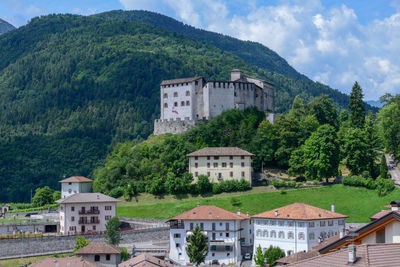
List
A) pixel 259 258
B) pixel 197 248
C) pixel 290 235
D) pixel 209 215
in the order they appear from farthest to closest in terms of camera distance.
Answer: pixel 209 215
pixel 290 235
pixel 197 248
pixel 259 258

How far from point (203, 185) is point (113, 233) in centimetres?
2680

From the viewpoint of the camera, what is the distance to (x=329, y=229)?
8319cm

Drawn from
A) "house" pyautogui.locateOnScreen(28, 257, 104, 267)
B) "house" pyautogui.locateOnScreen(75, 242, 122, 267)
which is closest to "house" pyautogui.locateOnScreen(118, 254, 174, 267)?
"house" pyautogui.locateOnScreen(75, 242, 122, 267)

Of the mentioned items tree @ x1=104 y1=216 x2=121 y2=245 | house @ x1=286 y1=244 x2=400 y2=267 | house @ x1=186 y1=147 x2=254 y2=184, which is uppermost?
house @ x1=186 y1=147 x2=254 y2=184

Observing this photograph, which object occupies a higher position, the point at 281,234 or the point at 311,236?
the point at 281,234

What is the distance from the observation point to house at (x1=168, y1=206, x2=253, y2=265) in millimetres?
86812

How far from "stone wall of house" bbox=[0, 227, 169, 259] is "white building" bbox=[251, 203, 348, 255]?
16893 mm

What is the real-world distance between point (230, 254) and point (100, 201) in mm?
26199

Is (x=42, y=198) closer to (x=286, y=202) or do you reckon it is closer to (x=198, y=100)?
(x=198, y=100)

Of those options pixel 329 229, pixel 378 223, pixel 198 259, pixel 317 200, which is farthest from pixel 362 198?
pixel 378 223

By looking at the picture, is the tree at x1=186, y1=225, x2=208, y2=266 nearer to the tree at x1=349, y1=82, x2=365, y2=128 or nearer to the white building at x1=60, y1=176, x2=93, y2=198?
the white building at x1=60, y1=176, x2=93, y2=198

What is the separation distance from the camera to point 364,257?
66.6ft

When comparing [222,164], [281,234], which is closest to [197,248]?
[281,234]

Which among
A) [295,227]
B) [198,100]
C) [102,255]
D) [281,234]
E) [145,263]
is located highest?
[198,100]
